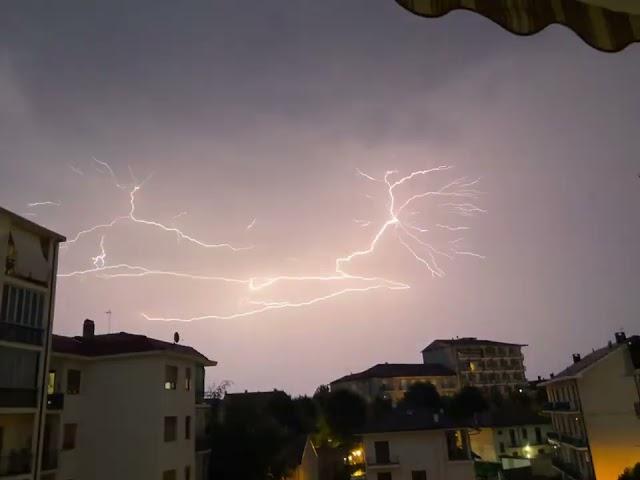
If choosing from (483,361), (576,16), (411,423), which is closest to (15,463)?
(411,423)

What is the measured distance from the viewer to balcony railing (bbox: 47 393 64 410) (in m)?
23.5

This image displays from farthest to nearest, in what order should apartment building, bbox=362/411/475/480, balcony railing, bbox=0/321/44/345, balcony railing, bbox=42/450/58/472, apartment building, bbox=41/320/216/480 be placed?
apartment building, bbox=362/411/475/480 < apartment building, bbox=41/320/216/480 < balcony railing, bbox=42/450/58/472 < balcony railing, bbox=0/321/44/345

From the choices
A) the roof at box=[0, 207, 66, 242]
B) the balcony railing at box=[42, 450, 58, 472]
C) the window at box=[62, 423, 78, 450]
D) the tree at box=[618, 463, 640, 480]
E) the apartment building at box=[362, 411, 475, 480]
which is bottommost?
the tree at box=[618, 463, 640, 480]

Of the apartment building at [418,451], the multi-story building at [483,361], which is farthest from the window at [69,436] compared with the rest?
the multi-story building at [483,361]

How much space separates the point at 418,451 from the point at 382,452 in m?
2.33

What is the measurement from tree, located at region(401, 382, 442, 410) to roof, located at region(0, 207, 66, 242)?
61.5 meters

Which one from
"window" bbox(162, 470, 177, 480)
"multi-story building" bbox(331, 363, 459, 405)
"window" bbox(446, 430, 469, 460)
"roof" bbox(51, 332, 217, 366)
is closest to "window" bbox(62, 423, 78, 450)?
"roof" bbox(51, 332, 217, 366)

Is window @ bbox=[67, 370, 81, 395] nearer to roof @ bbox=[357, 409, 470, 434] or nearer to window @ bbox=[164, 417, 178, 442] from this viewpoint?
window @ bbox=[164, 417, 178, 442]

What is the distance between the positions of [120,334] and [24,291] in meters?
A: 9.44

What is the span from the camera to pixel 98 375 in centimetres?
2706

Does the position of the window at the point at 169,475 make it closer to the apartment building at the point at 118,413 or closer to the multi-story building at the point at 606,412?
the apartment building at the point at 118,413

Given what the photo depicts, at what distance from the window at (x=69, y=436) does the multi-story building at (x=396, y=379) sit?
63413 millimetres

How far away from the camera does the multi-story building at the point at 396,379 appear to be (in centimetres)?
8712

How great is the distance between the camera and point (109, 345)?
28297 mm
